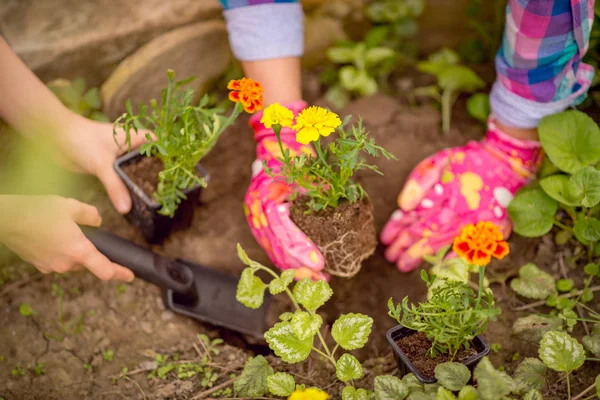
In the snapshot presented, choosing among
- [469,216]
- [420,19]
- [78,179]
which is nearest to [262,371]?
[469,216]

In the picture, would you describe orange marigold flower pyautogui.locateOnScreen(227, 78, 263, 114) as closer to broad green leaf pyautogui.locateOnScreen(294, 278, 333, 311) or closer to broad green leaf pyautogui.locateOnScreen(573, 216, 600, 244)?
broad green leaf pyautogui.locateOnScreen(294, 278, 333, 311)

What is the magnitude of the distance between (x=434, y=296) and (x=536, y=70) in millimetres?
609

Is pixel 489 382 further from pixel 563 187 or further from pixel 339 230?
pixel 563 187

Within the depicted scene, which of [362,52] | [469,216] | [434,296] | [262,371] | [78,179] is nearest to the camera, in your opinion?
[434,296]

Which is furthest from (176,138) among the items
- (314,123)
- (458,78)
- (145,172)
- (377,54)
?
(458,78)

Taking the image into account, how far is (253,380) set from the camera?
113cm

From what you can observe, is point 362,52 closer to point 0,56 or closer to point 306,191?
point 306,191

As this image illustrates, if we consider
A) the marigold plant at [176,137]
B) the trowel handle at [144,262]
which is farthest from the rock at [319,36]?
the trowel handle at [144,262]

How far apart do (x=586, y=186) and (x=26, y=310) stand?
126cm

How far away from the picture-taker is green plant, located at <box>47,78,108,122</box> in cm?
157

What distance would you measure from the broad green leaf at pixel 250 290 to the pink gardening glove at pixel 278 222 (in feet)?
0.36

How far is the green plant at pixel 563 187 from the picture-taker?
1269 millimetres

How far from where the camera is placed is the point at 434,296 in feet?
3.41

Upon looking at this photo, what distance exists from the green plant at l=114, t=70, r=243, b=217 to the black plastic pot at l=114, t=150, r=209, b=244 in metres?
0.03
